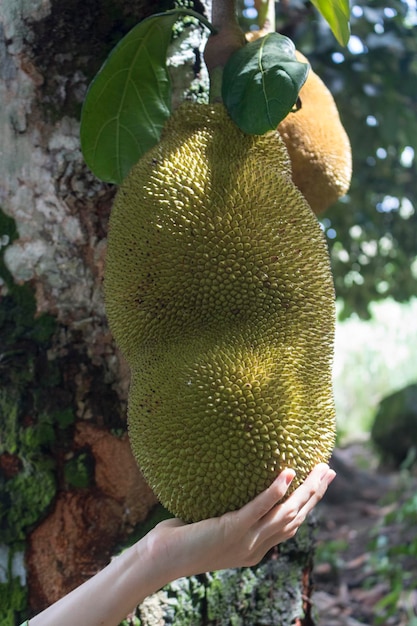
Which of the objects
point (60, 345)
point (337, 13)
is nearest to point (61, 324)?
point (60, 345)

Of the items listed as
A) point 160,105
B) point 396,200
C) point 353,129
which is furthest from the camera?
point 396,200

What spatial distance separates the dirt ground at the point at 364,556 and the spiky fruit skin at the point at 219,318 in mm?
619

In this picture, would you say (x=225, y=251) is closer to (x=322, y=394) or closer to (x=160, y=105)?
(x=322, y=394)

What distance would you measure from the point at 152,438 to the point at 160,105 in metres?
0.54

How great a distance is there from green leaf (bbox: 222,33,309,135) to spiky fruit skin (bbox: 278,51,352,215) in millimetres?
155

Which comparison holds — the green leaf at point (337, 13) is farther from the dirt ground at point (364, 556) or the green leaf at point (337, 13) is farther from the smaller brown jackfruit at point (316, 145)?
the dirt ground at point (364, 556)

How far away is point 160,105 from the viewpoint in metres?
1.06

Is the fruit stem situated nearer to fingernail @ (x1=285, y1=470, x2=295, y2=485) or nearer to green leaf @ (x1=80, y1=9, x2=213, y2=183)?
green leaf @ (x1=80, y1=9, x2=213, y2=183)

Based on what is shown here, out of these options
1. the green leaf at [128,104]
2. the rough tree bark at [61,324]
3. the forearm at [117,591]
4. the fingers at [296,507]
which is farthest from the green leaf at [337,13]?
the forearm at [117,591]

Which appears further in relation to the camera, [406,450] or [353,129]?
[406,450]

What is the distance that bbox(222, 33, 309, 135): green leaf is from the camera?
936 mm

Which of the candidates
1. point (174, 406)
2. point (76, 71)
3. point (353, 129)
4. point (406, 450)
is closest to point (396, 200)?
point (353, 129)

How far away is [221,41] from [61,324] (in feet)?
1.72

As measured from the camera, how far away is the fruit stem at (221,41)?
41.1 inches
